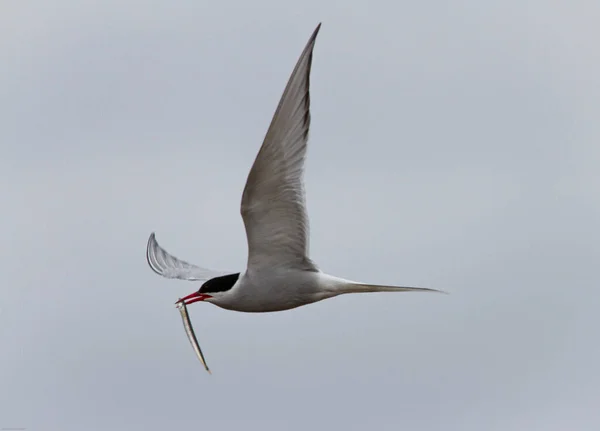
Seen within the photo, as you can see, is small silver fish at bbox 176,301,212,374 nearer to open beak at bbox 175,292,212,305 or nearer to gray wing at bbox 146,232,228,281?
open beak at bbox 175,292,212,305

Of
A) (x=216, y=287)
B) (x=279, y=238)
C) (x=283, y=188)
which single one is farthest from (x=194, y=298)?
(x=283, y=188)

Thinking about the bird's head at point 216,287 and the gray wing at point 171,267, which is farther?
the gray wing at point 171,267

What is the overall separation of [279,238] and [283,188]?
2.27 feet

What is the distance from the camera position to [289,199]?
13.1m

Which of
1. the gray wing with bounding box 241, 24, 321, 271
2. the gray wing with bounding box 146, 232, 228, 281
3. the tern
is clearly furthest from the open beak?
the gray wing with bounding box 146, 232, 228, 281

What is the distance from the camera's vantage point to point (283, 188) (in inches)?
513

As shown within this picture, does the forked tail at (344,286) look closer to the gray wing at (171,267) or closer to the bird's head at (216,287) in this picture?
the bird's head at (216,287)

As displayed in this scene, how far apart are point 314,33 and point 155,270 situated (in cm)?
558

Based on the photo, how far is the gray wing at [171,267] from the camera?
15922mm

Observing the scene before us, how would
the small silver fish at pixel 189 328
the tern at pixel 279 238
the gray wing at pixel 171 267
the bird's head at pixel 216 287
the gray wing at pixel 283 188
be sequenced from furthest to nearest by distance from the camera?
the gray wing at pixel 171 267
the small silver fish at pixel 189 328
the bird's head at pixel 216 287
the tern at pixel 279 238
the gray wing at pixel 283 188

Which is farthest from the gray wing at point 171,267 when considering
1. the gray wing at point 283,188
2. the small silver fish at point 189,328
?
the gray wing at point 283,188

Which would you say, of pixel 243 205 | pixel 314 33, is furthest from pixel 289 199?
pixel 314 33

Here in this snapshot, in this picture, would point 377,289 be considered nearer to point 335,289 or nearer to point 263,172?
point 335,289

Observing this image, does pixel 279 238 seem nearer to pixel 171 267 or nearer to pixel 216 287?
pixel 216 287
